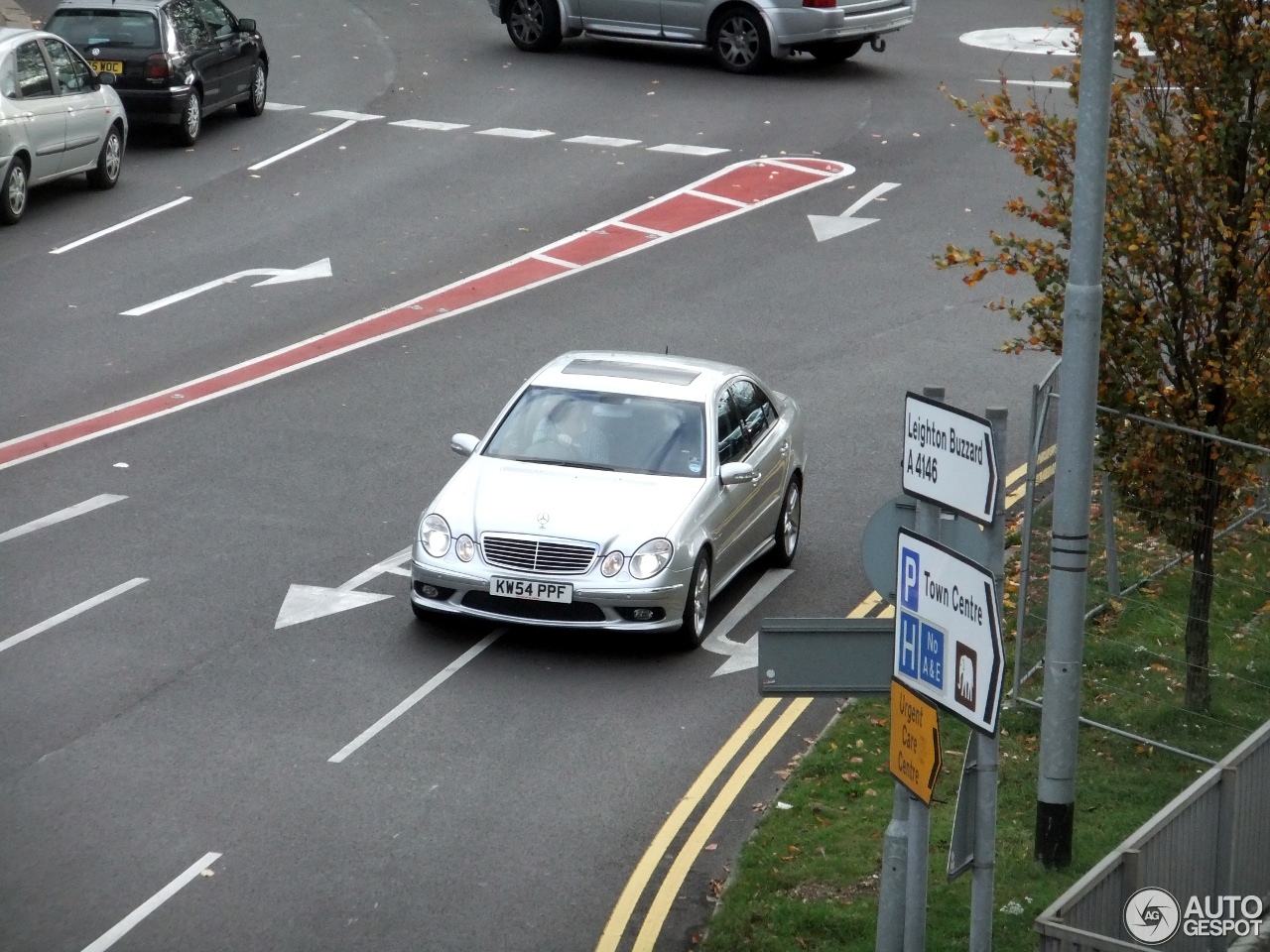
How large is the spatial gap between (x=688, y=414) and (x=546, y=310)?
20.9ft

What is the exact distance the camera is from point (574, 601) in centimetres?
1135

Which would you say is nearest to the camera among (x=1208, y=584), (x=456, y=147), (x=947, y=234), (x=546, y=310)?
(x=1208, y=584)

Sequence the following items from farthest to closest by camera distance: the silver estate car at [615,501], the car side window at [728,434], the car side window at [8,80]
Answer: the car side window at [8,80] < the car side window at [728,434] < the silver estate car at [615,501]

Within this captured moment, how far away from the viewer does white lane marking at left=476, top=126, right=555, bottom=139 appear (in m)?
25.0

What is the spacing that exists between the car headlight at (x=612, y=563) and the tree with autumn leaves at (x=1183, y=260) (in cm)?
281

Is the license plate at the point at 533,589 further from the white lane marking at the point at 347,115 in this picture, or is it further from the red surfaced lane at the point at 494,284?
Answer: the white lane marking at the point at 347,115

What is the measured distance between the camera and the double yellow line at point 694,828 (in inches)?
336

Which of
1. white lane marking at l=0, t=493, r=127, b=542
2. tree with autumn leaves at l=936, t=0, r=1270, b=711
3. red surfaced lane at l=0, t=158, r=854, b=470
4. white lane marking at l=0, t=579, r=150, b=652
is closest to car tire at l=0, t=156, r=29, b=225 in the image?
red surfaced lane at l=0, t=158, r=854, b=470

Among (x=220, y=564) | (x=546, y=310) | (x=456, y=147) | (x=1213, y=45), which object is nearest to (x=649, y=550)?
(x=220, y=564)

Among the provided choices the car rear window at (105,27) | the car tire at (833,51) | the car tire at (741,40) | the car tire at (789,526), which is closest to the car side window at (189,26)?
the car rear window at (105,27)

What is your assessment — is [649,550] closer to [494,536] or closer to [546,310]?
[494,536]

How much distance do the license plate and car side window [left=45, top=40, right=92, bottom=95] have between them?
40.8 ft

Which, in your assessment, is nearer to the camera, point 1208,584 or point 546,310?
point 1208,584

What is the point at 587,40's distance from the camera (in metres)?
30.7
